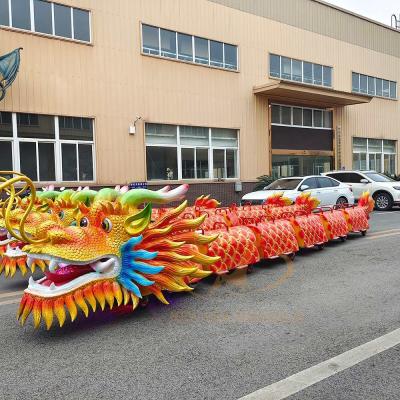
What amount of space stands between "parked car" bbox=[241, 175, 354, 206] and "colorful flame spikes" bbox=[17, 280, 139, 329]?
10242mm

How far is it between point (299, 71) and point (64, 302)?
72.6 ft

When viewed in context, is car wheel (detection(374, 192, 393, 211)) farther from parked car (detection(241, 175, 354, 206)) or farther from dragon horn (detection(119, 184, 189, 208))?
dragon horn (detection(119, 184, 189, 208))

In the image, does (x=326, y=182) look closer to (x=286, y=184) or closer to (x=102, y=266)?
(x=286, y=184)

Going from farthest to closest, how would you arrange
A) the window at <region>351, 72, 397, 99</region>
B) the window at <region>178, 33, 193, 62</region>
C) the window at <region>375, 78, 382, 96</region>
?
the window at <region>375, 78, 382, 96</region>
the window at <region>351, 72, 397, 99</region>
the window at <region>178, 33, 193, 62</region>

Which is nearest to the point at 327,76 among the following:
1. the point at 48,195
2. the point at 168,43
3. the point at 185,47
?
the point at 185,47

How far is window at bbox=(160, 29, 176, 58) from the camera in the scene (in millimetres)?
18344

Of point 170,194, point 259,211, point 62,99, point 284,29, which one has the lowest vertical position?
point 259,211

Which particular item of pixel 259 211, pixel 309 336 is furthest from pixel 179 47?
pixel 309 336

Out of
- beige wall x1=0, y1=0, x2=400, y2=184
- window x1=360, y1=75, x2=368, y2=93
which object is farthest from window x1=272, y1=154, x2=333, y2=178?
window x1=360, y1=75, x2=368, y2=93

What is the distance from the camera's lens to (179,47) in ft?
61.8

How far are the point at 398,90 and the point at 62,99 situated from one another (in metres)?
23.4

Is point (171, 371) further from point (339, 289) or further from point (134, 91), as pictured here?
point (134, 91)

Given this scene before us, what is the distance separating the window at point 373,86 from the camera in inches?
1061

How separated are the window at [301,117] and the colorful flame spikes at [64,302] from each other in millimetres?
19356
